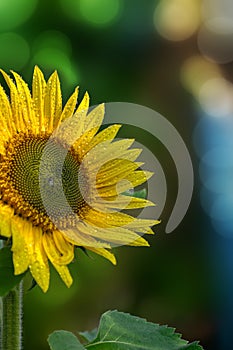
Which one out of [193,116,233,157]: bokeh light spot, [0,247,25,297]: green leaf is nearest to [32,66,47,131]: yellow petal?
[0,247,25,297]: green leaf

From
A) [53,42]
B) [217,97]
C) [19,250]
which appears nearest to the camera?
[19,250]

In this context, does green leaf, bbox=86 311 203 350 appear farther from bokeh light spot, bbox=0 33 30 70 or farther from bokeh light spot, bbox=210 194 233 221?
bokeh light spot, bbox=210 194 233 221

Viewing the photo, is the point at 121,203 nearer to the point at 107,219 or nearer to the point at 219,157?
the point at 107,219

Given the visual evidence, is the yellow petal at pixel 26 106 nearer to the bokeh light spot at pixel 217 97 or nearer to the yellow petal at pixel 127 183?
the yellow petal at pixel 127 183

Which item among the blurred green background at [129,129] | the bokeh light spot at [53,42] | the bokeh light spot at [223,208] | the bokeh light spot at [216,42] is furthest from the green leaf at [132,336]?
the bokeh light spot at [216,42]

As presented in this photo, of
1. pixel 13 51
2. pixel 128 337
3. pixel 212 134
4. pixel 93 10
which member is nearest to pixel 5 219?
pixel 128 337
